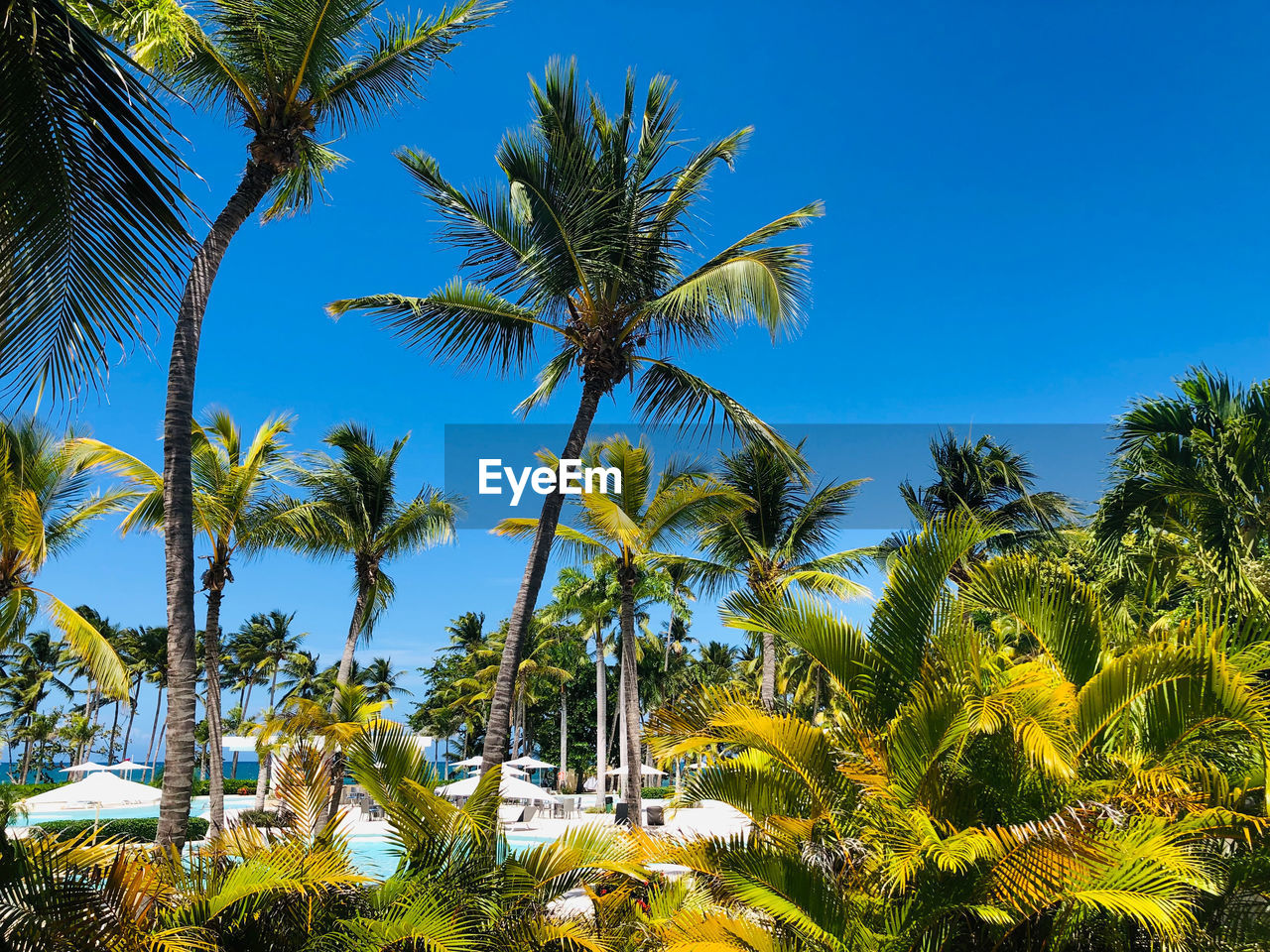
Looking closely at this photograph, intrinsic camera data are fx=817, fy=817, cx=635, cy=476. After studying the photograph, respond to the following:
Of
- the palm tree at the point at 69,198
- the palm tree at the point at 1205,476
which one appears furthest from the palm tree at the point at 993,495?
the palm tree at the point at 69,198

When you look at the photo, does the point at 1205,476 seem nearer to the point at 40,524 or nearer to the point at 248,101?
the point at 248,101

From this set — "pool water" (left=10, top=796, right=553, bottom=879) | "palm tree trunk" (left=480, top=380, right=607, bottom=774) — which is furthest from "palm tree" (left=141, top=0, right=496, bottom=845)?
"pool water" (left=10, top=796, right=553, bottom=879)

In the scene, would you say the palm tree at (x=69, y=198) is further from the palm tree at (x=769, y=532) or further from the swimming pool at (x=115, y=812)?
the swimming pool at (x=115, y=812)

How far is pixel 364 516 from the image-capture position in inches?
814

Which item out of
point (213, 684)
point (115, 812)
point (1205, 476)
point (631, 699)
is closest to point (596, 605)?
point (631, 699)

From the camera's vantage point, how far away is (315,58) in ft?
26.2

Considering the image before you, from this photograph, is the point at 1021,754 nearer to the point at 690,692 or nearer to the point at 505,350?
the point at 690,692

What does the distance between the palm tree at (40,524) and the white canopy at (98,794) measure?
6408mm

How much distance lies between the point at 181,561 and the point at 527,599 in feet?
13.1

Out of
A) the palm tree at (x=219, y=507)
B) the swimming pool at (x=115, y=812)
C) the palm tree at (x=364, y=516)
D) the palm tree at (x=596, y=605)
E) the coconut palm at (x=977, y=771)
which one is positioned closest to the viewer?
the coconut palm at (x=977, y=771)

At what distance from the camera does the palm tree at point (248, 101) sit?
280 inches

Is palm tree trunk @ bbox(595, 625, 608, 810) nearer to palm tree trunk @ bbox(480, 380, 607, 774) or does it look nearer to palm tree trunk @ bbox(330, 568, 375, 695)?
palm tree trunk @ bbox(330, 568, 375, 695)

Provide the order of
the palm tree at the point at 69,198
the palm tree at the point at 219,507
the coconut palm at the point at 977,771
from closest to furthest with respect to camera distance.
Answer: the palm tree at the point at 69,198 → the coconut palm at the point at 977,771 → the palm tree at the point at 219,507

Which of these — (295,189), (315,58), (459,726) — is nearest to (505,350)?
(295,189)
